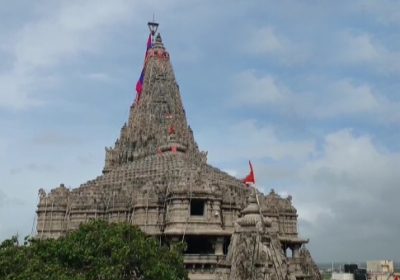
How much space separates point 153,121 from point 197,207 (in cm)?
2233

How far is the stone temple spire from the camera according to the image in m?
Answer: 59.5

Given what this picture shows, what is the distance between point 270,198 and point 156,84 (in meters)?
25.5

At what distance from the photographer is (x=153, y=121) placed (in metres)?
60.8

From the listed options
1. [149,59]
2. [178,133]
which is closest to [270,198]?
[178,133]

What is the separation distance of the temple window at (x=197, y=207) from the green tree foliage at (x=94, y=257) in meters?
12.6

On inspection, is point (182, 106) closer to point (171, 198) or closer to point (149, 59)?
point (149, 59)

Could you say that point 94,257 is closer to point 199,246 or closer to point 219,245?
point 219,245

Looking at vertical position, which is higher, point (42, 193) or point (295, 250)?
point (42, 193)

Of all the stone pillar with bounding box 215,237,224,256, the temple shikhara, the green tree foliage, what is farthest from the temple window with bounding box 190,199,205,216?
the green tree foliage

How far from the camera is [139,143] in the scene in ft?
197

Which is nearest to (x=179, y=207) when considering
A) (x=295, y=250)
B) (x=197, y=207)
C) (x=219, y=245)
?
(x=197, y=207)

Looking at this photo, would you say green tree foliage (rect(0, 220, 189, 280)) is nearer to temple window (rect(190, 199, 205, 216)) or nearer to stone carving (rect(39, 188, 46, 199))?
temple window (rect(190, 199, 205, 216))

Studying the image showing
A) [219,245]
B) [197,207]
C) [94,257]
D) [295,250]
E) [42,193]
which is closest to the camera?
[94,257]

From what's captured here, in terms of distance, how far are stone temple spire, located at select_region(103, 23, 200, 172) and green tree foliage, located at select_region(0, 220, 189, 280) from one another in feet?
99.8
